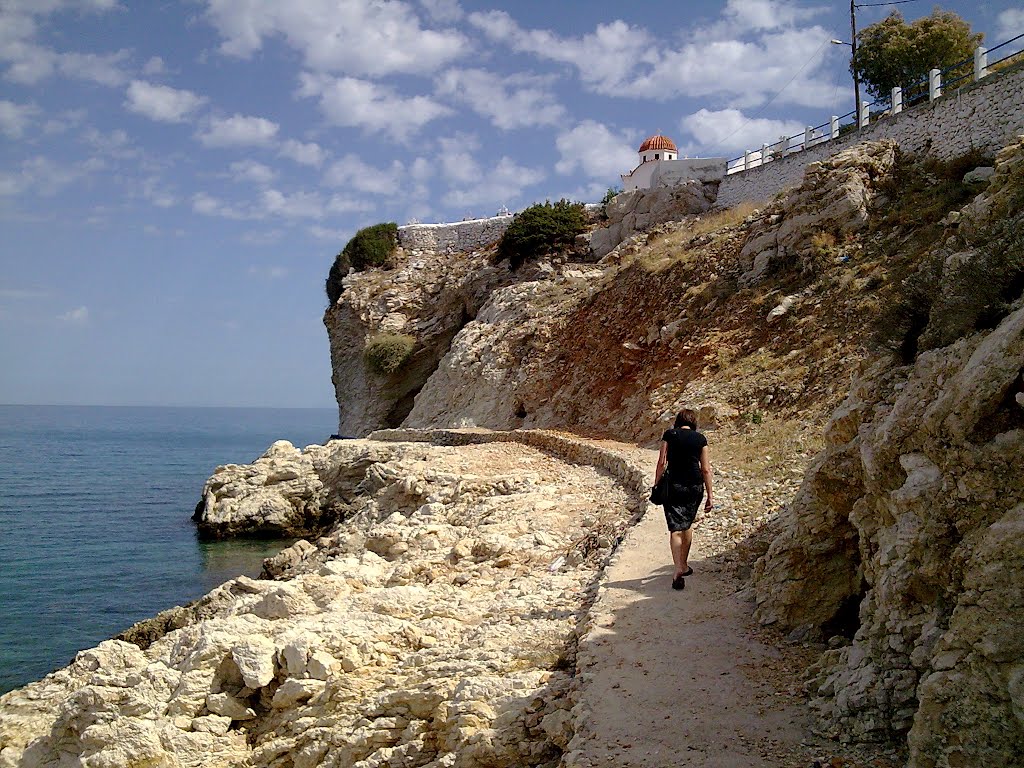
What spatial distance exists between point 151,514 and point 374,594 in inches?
986

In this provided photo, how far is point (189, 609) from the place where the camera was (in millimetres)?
13930

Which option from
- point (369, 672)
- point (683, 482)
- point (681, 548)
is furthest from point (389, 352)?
point (681, 548)

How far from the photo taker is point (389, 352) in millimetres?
39406

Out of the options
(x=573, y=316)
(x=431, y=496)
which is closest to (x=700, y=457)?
(x=431, y=496)

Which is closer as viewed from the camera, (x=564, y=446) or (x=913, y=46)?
(x=564, y=446)

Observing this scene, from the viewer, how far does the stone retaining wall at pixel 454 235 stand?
43.3 m

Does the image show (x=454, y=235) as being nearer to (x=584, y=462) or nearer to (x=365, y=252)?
(x=365, y=252)

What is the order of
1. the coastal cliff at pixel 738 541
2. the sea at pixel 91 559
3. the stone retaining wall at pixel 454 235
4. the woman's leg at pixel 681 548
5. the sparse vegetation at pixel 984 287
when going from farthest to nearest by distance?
1. the stone retaining wall at pixel 454 235
2. the sea at pixel 91 559
3. the woman's leg at pixel 681 548
4. the sparse vegetation at pixel 984 287
5. the coastal cliff at pixel 738 541

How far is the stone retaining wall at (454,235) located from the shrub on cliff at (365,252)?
0.75 meters

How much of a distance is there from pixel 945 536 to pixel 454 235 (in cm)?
4158

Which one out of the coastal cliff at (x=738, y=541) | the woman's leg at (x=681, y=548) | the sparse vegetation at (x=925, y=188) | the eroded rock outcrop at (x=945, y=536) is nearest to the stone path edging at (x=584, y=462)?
→ the coastal cliff at (x=738, y=541)

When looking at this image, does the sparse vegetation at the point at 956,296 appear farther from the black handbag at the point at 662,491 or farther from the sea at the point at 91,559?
the sea at the point at 91,559

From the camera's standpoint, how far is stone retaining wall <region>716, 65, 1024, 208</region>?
1820 centimetres

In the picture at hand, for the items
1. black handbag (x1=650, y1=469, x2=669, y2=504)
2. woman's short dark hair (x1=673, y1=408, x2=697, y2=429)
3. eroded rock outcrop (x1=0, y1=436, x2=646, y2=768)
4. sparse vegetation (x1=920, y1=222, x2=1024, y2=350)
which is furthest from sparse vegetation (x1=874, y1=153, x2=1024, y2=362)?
eroded rock outcrop (x1=0, y1=436, x2=646, y2=768)
